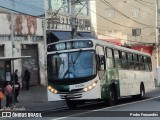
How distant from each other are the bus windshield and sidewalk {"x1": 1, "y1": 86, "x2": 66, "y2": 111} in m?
4.07

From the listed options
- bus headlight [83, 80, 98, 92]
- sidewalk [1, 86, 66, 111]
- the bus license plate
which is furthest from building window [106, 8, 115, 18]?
the bus license plate

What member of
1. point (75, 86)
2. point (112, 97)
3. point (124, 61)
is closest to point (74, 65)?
point (75, 86)

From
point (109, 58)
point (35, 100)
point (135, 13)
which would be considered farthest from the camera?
point (135, 13)

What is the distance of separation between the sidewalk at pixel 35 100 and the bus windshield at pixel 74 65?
407cm

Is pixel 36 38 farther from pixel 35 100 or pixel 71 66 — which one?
pixel 71 66

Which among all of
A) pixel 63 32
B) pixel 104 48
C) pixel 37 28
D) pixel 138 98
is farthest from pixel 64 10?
pixel 104 48

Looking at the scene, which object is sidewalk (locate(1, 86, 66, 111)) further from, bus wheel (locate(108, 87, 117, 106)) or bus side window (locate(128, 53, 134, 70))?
bus side window (locate(128, 53, 134, 70))

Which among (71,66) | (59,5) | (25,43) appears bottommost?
(71,66)

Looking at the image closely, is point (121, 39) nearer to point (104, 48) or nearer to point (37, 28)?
point (37, 28)

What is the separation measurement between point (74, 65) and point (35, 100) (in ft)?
28.5

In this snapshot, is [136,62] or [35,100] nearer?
[136,62]

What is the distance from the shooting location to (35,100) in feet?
91.4

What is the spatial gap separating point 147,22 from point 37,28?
109ft

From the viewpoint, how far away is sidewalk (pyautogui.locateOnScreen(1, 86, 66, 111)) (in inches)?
955
